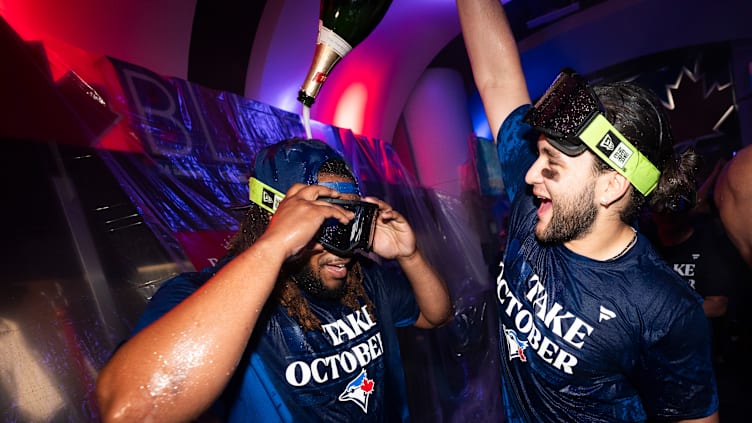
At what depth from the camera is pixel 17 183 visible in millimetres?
2059

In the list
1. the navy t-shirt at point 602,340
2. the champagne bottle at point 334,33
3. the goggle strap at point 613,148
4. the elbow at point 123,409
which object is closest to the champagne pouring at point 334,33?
the champagne bottle at point 334,33

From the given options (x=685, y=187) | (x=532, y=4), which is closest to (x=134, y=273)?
(x=685, y=187)

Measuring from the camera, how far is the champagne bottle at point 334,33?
55.7 inches

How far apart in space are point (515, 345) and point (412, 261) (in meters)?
0.58

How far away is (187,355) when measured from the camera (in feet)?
3.65

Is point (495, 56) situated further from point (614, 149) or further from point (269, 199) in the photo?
point (269, 199)

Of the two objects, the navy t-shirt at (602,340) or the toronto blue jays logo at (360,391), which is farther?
the toronto blue jays logo at (360,391)

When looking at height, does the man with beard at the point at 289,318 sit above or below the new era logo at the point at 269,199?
below

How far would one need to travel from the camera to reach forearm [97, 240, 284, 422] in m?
1.08

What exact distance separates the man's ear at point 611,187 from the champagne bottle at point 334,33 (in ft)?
3.47

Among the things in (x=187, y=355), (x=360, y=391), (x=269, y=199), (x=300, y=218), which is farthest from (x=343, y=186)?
(x=187, y=355)

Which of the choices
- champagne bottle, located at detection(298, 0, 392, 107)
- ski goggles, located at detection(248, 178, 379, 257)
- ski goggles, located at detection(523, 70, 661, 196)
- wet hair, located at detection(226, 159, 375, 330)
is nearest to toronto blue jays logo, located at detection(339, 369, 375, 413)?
wet hair, located at detection(226, 159, 375, 330)

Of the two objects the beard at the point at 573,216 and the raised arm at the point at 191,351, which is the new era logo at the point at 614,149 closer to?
the beard at the point at 573,216

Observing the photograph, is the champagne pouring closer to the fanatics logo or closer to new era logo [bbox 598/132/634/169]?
new era logo [bbox 598/132/634/169]
